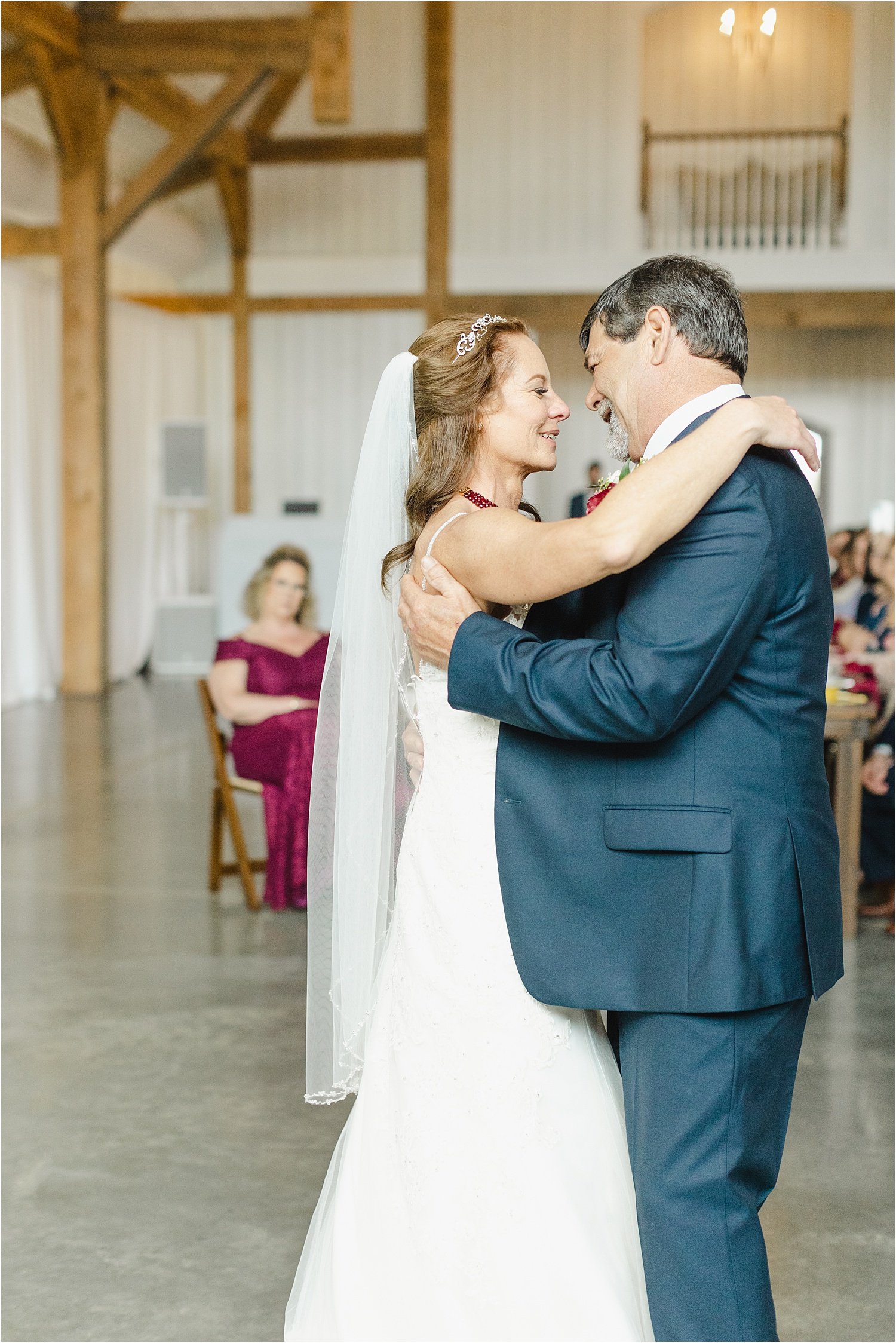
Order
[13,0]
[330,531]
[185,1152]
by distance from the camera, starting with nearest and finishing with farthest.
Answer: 1. [185,1152]
2. [13,0]
3. [330,531]

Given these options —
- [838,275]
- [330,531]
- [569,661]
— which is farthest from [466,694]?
[838,275]

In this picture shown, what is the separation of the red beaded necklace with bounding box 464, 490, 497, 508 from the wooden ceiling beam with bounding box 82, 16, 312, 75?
864 centimetres

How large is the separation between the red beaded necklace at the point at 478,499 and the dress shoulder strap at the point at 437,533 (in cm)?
3

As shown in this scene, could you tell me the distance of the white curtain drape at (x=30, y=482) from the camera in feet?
34.5

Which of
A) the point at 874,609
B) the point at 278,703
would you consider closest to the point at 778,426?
the point at 278,703

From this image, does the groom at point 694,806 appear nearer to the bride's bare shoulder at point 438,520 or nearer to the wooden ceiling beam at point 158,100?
the bride's bare shoulder at point 438,520

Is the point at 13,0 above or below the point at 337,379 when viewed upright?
above

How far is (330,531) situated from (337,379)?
243cm

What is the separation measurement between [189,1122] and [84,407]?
8.36 metres

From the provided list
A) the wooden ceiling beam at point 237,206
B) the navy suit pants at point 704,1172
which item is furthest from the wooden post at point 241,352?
the navy suit pants at point 704,1172

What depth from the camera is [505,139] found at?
12656mm

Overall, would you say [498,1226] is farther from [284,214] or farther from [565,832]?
[284,214]

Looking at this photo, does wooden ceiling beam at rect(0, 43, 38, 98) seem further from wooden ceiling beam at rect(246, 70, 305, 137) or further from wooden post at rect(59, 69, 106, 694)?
wooden ceiling beam at rect(246, 70, 305, 137)

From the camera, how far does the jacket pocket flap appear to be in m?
1.67
